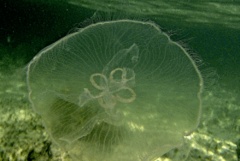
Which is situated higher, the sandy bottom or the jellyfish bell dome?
the jellyfish bell dome

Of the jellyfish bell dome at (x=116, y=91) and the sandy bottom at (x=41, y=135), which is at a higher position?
the jellyfish bell dome at (x=116, y=91)

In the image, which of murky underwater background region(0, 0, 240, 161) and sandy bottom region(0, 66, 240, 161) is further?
murky underwater background region(0, 0, 240, 161)

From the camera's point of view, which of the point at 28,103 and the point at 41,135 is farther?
the point at 28,103

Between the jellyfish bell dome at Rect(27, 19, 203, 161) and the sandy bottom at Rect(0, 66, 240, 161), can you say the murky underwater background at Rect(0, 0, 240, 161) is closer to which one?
the sandy bottom at Rect(0, 66, 240, 161)

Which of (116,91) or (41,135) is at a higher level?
(116,91)

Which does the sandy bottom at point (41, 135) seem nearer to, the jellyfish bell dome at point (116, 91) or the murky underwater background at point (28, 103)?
the murky underwater background at point (28, 103)

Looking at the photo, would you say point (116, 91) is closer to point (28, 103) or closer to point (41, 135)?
point (41, 135)

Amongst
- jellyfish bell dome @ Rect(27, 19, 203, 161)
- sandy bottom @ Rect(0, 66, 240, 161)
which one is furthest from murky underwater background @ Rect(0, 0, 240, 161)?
jellyfish bell dome @ Rect(27, 19, 203, 161)

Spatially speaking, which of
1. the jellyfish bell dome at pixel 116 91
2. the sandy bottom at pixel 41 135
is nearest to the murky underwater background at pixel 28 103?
the sandy bottom at pixel 41 135

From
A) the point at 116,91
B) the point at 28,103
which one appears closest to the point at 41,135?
the point at 116,91
